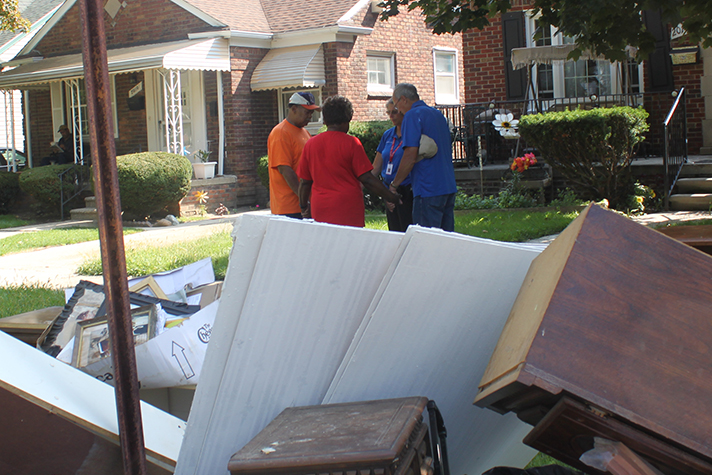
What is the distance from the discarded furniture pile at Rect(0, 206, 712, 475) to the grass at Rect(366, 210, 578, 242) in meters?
5.47

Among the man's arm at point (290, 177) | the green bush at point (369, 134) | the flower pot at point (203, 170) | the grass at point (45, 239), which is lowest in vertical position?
the grass at point (45, 239)

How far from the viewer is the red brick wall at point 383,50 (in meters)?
15.5

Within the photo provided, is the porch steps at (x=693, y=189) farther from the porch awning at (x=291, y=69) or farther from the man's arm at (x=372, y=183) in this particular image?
the porch awning at (x=291, y=69)

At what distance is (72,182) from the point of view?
14352mm

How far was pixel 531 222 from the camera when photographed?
348 inches

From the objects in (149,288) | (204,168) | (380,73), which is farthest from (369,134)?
(149,288)

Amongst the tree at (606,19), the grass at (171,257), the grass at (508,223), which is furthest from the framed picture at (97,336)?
the grass at (508,223)

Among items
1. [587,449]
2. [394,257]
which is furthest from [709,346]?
[394,257]

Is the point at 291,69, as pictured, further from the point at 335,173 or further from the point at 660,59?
the point at 335,173

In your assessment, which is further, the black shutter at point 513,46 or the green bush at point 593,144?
the black shutter at point 513,46

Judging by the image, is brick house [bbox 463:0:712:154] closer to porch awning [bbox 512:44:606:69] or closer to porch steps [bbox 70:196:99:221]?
porch awning [bbox 512:44:606:69]

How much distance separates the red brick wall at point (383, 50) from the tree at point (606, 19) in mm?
8555

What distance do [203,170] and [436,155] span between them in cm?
1035

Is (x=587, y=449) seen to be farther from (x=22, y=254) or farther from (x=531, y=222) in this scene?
(x=22, y=254)
